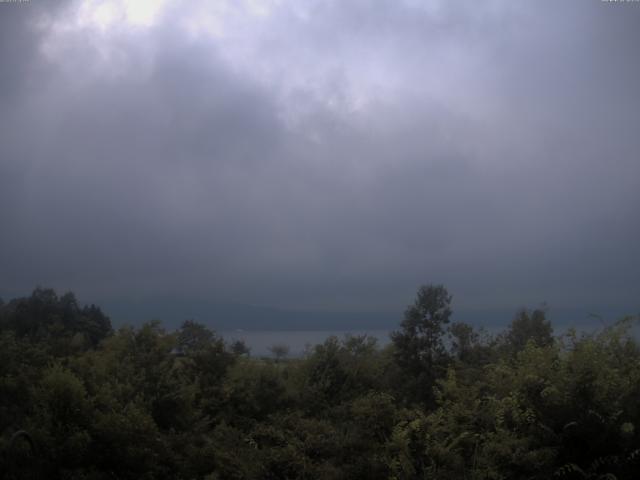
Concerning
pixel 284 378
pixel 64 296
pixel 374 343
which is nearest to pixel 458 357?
pixel 374 343

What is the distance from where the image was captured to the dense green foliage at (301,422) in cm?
902

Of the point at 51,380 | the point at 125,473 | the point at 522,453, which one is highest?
the point at 51,380

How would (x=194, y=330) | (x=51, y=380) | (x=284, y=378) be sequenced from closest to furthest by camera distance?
(x=51, y=380), (x=284, y=378), (x=194, y=330)

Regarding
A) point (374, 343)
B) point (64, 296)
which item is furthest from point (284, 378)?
point (64, 296)

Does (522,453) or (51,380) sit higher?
(51,380)

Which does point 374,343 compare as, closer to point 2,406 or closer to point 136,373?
point 136,373

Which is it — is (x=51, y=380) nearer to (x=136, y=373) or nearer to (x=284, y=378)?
(x=136, y=373)

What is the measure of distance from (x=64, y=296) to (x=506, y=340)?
2272 centimetres

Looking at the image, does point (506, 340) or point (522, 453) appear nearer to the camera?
point (522, 453)

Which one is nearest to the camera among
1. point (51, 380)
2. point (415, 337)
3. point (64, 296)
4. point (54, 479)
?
point (54, 479)

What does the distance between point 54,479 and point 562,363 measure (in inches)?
342

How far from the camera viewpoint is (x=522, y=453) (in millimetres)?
8961

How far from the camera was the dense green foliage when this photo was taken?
902cm

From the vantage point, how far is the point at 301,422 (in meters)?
13.1
